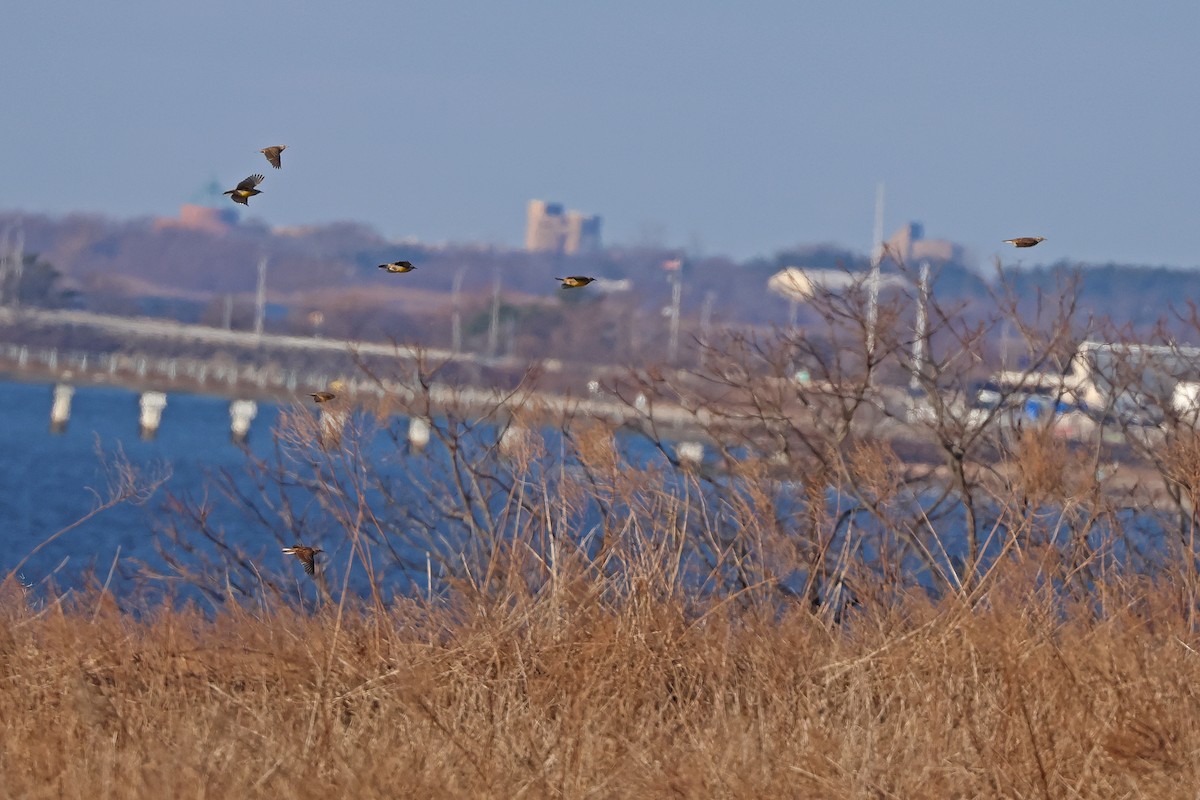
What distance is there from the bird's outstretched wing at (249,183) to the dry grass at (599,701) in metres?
1.56

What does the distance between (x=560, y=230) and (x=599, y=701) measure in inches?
3586

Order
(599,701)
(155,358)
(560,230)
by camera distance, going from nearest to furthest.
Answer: (599,701) → (155,358) → (560,230)

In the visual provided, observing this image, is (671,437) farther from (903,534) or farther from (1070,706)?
(1070,706)

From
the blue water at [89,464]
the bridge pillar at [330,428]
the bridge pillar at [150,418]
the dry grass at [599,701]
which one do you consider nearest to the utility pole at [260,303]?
the blue water at [89,464]

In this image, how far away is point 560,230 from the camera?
96938 millimetres

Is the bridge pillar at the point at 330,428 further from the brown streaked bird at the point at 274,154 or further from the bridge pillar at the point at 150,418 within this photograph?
the bridge pillar at the point at 150,418

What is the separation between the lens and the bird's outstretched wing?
5.44 metres

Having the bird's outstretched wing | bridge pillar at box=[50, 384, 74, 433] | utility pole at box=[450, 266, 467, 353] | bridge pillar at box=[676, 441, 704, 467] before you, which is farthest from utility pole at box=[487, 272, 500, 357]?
the bird's outstretched wing

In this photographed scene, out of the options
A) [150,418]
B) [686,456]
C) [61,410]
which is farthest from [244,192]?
[61,410]

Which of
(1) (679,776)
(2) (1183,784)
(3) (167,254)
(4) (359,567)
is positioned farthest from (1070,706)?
(3) (167,254)

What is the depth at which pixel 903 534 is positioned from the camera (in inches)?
411

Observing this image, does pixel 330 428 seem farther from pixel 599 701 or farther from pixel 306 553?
pixel 599 701

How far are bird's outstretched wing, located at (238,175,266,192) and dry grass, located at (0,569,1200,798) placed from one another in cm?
156

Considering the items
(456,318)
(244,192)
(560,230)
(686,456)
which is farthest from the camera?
(560,230)
